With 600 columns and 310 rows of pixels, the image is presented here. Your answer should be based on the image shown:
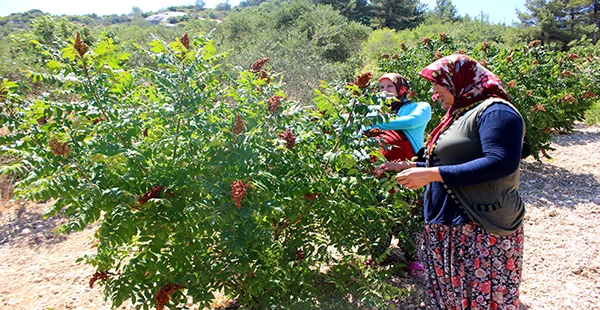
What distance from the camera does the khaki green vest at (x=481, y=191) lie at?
5.99 feet

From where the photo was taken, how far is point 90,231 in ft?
14.0

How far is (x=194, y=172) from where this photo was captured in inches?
76.2

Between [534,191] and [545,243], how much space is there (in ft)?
5.50

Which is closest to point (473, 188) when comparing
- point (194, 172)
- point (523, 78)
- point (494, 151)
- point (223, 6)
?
point (494, 151)

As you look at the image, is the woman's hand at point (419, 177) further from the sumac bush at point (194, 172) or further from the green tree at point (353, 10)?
the green tree at point (353, 10)

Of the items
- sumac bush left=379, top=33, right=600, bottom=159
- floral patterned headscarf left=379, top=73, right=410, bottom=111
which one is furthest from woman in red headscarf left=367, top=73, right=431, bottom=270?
sumac bush left=379, top=33, right=600, bottom=159

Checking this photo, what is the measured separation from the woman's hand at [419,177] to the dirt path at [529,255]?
1.31m

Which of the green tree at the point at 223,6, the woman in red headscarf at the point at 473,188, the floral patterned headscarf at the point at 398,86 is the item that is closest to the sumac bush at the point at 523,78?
the floral patterned headscarf at the point at 398,86

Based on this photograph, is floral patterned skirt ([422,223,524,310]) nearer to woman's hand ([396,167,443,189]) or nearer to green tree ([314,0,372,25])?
woman's hand ([396,167,443,189])

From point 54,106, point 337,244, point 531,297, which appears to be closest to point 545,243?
point 531,297

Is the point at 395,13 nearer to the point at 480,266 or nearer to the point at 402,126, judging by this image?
the point at 402,126

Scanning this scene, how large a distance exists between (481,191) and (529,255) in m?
2.23

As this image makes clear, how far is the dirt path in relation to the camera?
2.98m

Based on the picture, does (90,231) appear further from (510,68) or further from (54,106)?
(510,68)
